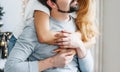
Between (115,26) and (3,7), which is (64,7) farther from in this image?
(115,26)

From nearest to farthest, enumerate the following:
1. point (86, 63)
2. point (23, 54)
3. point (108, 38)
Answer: point (23, 54) → point (86, 63) → point (108, 38)

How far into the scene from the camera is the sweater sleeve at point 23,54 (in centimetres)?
82

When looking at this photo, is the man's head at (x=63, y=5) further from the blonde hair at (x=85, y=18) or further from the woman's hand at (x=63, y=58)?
the woman's hand at (x=63, y=58)

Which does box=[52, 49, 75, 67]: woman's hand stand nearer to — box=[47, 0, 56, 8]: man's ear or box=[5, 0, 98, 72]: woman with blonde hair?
box=[5, 0, 98, 72]: woman with blonde hair

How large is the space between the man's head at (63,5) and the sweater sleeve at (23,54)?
0.12 metres

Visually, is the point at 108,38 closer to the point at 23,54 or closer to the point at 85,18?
the point at 85,18

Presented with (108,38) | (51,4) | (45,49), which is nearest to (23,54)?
(45,49)

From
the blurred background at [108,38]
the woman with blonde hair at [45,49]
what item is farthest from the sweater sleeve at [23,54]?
the blurred background at [108,38]

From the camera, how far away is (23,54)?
2.73 feet

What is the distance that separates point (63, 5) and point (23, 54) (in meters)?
0.24

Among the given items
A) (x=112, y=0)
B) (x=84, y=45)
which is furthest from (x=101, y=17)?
(x=84, y=45)

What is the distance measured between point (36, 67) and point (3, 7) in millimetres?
288

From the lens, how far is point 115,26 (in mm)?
1395

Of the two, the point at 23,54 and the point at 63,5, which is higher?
the point at 63,5
